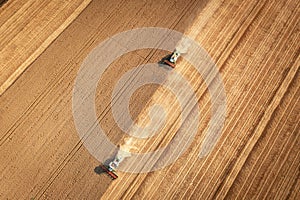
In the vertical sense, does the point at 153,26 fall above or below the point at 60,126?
above

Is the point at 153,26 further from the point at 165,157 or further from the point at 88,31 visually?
the point at 165,157

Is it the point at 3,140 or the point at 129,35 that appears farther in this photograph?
the point at 129,35

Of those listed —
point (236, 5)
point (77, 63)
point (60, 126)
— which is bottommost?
point (60, 126)

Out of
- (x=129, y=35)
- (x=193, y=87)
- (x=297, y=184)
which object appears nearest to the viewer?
(x=297, y=184)

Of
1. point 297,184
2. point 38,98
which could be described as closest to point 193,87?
point 297,184

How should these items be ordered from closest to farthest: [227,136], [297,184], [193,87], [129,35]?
[297,184]
[227,136]
[193,87]
[129,35]

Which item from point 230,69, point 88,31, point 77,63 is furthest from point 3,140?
point 230,69

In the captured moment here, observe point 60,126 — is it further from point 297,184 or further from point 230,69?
point 297,184
